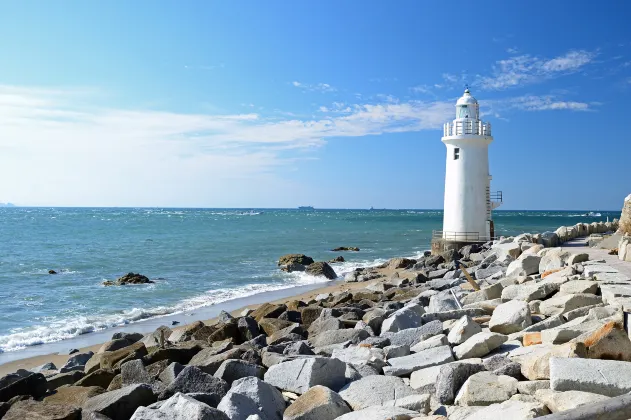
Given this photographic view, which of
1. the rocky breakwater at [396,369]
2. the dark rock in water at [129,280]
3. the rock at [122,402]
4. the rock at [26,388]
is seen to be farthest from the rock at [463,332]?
the dark rock in water at [129,280]

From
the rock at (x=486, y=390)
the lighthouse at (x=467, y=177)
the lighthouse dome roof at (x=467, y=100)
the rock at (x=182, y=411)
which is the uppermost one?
the lighthouse dome roof at (x=467, y=100)

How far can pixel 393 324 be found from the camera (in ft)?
23.1

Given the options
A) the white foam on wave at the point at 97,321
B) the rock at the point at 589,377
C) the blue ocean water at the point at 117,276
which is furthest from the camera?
the blue ocean water at the point at 117,276

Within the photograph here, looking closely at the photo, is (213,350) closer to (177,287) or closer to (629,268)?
(629,268)

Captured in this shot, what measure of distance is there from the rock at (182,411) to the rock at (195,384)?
655 millimetres

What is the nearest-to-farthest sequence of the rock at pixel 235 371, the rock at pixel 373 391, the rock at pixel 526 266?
the rock at pixel 373 391 → the rock at pixel 235 371 → the rock at pixel 526 266

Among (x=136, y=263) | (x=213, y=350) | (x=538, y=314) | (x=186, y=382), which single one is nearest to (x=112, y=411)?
(x=186, y=382)

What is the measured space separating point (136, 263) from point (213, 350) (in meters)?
21.0

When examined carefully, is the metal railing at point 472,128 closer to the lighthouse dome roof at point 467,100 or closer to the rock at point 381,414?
the lighthouse dome roof at point 467,100

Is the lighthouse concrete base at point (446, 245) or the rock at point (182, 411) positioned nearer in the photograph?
the rock at point (182, 411)

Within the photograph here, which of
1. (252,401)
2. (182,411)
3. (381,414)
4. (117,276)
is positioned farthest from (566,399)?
(117,276)

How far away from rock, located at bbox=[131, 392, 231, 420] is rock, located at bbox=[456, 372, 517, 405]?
1.69m

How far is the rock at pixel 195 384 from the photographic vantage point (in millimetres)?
4914

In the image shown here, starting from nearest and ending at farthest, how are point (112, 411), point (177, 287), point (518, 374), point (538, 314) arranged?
point (518, 374), point (112, 411), point (538, 314), point (177, 287)
